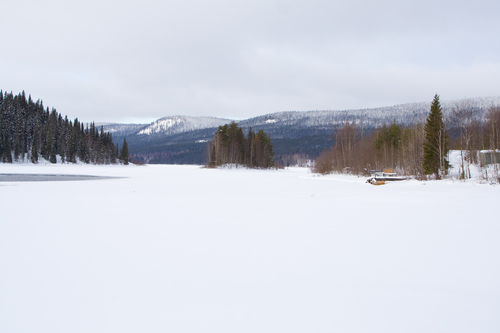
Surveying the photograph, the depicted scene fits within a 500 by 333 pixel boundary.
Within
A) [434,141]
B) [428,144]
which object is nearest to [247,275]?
[428,144]

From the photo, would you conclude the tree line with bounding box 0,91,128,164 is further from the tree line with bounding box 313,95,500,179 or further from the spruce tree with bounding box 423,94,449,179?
the spruce tree with bounding box 423,94,449,179

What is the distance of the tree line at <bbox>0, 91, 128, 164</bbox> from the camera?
73812 mm

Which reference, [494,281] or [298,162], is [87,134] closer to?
[298,162]

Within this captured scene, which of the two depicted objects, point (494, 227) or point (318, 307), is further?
point (494, 227)

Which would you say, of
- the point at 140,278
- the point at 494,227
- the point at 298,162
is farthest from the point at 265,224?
the point at 298,162

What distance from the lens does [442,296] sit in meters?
4.04

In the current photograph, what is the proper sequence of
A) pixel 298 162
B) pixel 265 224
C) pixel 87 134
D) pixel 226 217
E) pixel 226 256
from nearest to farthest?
pixel 226 256, pixel 265 224, pixel 226 217, pixel 87 134, pixel 298 162

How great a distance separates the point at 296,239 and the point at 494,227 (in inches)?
199

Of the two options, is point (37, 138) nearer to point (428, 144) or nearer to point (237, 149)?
point (237, 149)

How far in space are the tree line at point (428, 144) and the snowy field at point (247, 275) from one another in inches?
860

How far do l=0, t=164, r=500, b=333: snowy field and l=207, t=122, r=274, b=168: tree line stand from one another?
6286cm

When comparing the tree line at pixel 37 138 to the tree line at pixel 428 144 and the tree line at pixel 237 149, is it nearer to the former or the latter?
the tree line at pixel 237 149

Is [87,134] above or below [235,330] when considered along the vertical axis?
above

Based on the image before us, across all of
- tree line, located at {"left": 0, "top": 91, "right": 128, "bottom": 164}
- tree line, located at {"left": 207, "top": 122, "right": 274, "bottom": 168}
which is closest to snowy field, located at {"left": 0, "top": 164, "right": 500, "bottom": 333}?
tree line, located at {"left": 207, "top": 122, "right": 274, "bottom": 168}
